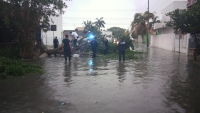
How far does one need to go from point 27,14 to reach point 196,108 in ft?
42.0

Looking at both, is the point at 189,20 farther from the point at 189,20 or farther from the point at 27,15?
the point at 27,15

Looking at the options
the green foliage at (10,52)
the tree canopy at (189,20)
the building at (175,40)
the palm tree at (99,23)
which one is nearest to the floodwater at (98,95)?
the tree canopy at (189,20)

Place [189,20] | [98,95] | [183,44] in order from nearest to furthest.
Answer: [98,95], [189,20], [183,44]

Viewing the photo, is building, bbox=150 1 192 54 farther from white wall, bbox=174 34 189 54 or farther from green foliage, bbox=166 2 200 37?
green foliage, bbox=166 2 200 37

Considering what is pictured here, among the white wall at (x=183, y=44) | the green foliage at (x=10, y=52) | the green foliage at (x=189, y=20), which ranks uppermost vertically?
the green foliage at (x=189, y=20)

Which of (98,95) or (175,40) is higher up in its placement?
(175,40)

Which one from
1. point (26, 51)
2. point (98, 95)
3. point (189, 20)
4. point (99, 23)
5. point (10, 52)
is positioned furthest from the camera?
point (99, 23)

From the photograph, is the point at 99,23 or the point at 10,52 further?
the point at 99,23

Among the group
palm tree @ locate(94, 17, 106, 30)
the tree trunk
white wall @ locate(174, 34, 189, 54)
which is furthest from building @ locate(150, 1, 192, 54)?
the tree trunk

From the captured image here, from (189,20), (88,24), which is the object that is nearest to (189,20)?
(189,20)

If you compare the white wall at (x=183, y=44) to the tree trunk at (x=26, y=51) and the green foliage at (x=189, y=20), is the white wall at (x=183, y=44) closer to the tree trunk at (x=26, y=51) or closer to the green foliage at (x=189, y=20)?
the green foliage at (x=189, y=20)

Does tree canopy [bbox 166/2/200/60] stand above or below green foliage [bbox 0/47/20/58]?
above

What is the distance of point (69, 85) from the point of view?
7789 mm

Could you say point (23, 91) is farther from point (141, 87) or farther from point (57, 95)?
point (141, 87)
